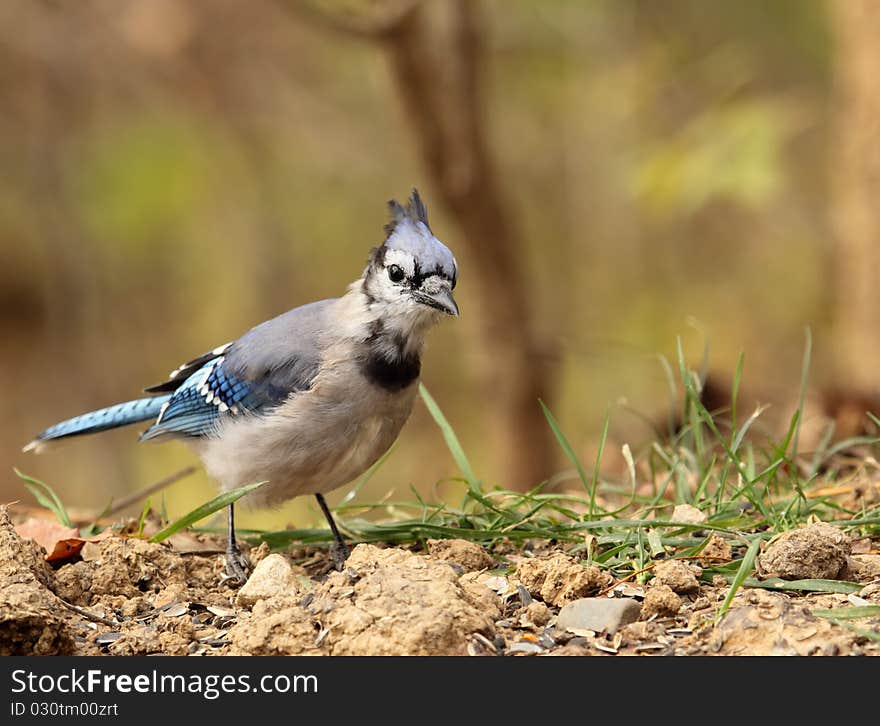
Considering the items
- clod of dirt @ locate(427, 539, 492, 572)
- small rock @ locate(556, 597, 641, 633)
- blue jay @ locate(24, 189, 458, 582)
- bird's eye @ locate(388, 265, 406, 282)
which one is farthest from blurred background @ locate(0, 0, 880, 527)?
small rock @ locate(556, 597, 641, 633)

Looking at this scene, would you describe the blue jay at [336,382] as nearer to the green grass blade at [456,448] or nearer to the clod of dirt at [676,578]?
the green grass blade at [456,448]

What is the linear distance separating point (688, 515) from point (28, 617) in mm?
1664

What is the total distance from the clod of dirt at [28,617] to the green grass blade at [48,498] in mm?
728

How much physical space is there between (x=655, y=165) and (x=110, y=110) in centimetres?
666

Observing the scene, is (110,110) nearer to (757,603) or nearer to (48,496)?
(48,496)

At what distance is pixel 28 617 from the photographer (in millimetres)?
2469

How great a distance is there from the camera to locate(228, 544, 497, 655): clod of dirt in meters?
2.41

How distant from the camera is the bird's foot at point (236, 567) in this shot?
10.3ft

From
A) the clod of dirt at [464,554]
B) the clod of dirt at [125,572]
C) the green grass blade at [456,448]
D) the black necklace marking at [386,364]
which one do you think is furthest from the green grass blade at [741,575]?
the clod of dirt at [125,572]

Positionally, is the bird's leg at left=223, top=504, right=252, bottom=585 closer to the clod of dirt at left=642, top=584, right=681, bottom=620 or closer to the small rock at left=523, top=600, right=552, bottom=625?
the small rock at left=523, top=600, right=552, bottom=625

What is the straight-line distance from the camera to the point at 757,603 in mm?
2547

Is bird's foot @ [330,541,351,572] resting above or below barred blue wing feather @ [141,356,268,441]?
below

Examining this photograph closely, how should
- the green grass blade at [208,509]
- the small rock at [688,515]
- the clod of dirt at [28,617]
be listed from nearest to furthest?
the clod of dirt at [28,617]
the green grass blade at [208,509]
the small rock at [688,515]

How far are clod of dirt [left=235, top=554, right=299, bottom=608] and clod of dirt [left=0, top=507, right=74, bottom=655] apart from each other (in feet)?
1.40
